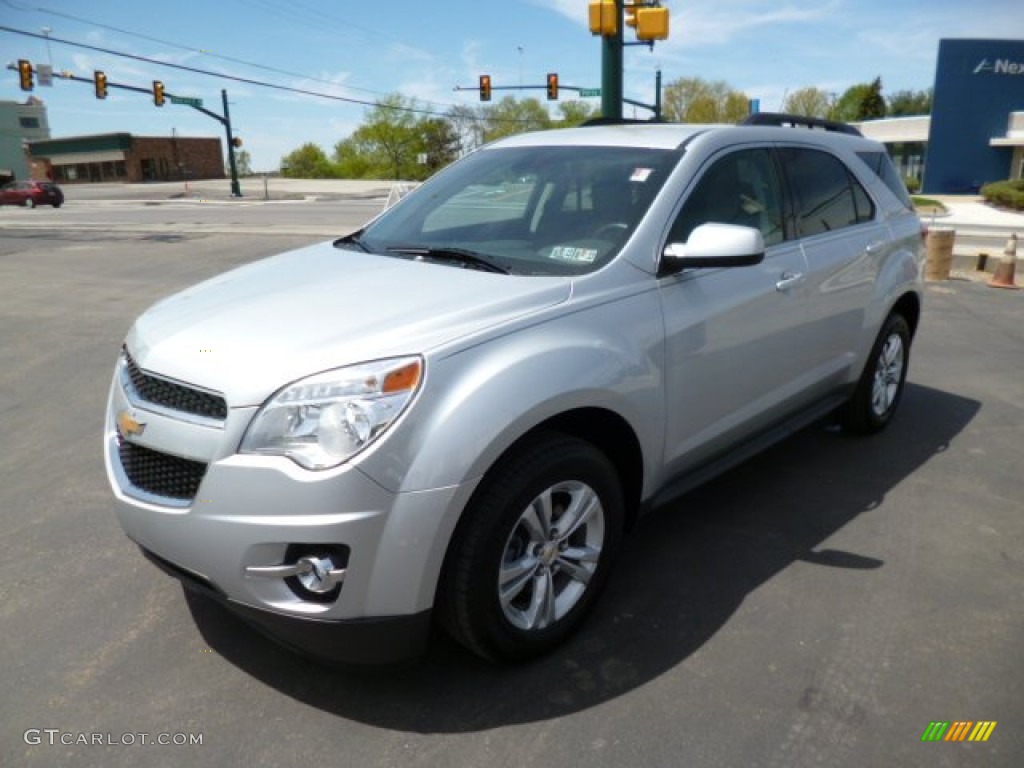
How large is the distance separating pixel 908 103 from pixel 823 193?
400 feet

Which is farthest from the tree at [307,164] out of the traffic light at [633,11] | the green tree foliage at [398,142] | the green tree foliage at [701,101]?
the traffic light at [633,11]

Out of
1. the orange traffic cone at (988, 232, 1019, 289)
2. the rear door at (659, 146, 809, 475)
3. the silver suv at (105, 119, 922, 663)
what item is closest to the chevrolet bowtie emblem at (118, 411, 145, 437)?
the silver suv at (105, 119, 922, 663)

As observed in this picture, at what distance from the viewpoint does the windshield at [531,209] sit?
312 centimetres

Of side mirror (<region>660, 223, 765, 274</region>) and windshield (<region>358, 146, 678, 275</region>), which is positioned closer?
side mirror (<region>660, 223, 765, 274</region>)

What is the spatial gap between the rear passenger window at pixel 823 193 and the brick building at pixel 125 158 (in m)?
78.8

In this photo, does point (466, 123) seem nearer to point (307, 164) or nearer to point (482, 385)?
point (307, 164)

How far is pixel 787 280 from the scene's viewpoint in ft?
12.1

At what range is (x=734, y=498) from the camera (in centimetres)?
416

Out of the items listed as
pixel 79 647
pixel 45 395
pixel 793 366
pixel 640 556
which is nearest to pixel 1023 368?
pixel 793 366

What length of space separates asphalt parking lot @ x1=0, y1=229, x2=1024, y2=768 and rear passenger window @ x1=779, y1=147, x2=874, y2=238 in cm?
134

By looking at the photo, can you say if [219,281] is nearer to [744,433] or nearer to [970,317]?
[744,433]

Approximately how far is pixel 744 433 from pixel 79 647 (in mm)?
2764

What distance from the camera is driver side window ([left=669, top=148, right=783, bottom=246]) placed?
3303mm

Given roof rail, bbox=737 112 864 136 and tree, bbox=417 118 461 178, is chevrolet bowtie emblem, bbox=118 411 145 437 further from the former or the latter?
tree, bbox=417 118 461 178
